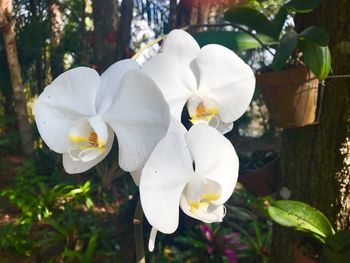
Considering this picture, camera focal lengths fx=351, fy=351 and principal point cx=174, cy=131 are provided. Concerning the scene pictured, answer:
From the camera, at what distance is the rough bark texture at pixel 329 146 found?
2.50 ft

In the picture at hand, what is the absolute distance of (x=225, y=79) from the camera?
0.90 feet

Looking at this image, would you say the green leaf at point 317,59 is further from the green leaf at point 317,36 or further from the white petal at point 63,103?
the white petal at point 63,103

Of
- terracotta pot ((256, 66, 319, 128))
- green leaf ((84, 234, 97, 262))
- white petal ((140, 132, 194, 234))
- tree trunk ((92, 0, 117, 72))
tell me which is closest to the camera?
white petal ((140, 132, 194, 234))

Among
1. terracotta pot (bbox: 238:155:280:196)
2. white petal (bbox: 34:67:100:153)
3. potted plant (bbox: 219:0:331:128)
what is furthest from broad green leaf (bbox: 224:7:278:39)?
white petal (bbox: 34:67:100:153)

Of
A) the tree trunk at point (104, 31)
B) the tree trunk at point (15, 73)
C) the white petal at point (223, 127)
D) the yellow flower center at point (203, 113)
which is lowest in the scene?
the tree trunk at point (15, 73)

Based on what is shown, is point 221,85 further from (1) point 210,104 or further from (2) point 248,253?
(2) point 248,253

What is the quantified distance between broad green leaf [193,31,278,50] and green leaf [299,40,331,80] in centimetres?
8

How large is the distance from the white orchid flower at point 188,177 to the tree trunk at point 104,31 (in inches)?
38.5

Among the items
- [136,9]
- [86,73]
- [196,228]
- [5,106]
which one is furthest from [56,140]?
[5,106]

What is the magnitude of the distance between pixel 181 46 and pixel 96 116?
0.09 meters

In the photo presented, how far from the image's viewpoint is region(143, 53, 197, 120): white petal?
251 millimetres

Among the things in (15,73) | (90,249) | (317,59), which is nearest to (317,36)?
(317,59)

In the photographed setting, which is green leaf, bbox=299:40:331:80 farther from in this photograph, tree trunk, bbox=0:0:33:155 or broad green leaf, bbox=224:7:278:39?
tree trunk, bbox=0:0:33:155

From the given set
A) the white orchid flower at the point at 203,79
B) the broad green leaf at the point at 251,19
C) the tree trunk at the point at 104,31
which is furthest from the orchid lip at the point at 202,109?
the tree trunk at the point at 104,31
